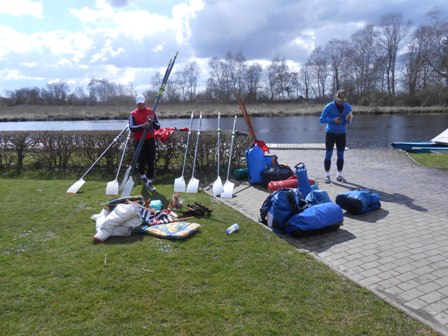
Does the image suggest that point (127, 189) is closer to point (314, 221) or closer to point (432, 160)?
point (314, 221)

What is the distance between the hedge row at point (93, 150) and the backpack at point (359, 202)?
365 centimetres

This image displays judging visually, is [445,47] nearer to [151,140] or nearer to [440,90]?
[440,90]

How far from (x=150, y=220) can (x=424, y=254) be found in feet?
10.4

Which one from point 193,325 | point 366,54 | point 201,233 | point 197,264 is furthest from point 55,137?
point 366,54

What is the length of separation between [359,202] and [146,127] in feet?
12.8

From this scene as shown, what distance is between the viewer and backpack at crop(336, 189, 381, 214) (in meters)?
5.38

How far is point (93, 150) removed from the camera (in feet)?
29.6

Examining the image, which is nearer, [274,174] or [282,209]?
[282,209]

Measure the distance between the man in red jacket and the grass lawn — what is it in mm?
2436

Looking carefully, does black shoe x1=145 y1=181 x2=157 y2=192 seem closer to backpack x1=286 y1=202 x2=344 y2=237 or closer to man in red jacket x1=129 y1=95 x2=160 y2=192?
man in red jacket x1=129 y1=95 x2=160 y2=192

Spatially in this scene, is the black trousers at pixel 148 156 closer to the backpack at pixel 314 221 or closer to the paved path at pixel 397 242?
the paved path at pixel 397 242

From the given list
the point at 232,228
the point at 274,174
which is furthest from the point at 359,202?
the point at 274,174

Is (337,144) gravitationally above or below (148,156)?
above

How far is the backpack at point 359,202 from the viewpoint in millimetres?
5379
